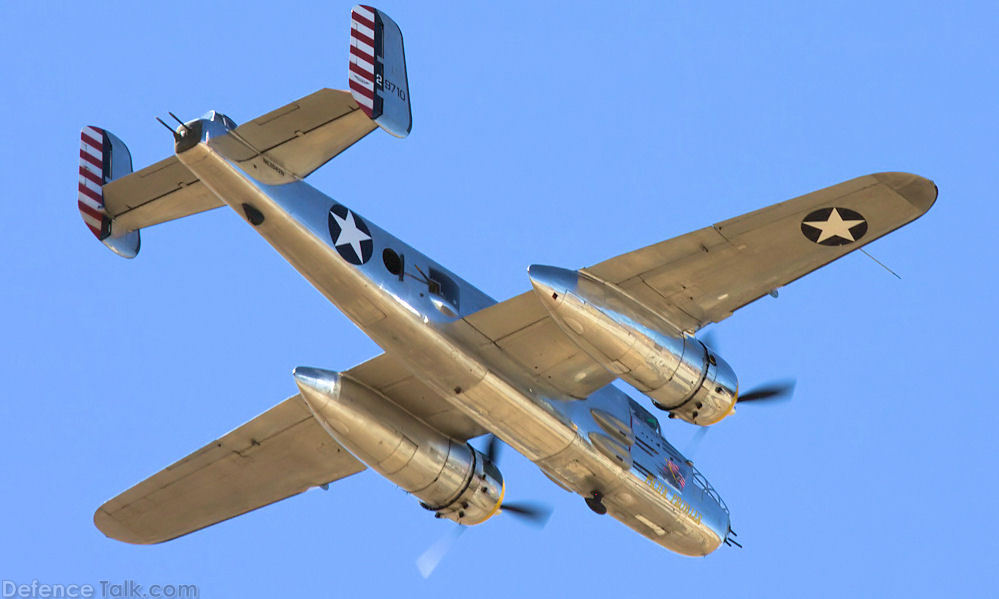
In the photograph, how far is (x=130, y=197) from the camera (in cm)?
2166

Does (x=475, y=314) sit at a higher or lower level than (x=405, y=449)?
higher

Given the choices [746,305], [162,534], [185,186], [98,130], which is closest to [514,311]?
[746,305]

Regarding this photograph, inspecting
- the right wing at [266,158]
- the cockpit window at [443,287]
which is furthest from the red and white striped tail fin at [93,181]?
the cockpit window at [443,287]

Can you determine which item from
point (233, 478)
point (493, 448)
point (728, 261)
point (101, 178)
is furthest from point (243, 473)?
point (728, 261)

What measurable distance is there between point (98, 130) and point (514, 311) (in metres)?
7.19

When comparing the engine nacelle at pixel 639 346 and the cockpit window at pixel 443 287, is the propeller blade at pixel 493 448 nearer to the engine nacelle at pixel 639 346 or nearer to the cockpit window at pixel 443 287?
the engine nacelle at pixel 639 346

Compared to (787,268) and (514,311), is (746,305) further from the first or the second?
(514,311)

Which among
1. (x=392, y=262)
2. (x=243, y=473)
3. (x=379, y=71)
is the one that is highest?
(x=379, y=71)

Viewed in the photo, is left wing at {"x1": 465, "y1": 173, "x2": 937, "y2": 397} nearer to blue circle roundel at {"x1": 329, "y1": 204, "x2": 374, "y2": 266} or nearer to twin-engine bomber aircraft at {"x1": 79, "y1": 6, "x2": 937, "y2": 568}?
twin-engine bomber aircraft at {"x1": 79, "y1": 6, "x2": 937, "y2": 568}

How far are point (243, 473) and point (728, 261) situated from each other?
1007 cm

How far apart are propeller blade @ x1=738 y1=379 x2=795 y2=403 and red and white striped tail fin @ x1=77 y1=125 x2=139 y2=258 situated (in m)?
9.71

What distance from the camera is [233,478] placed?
26641 millimetres

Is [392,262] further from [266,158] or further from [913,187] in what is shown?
[913,187]

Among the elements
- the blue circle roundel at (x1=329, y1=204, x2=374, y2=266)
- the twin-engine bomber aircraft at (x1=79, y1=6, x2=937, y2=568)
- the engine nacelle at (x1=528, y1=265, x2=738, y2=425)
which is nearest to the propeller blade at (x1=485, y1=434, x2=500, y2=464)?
the twin-engine bomber aircraft at (x1=79, y1=6, x2=937, y2=568)
